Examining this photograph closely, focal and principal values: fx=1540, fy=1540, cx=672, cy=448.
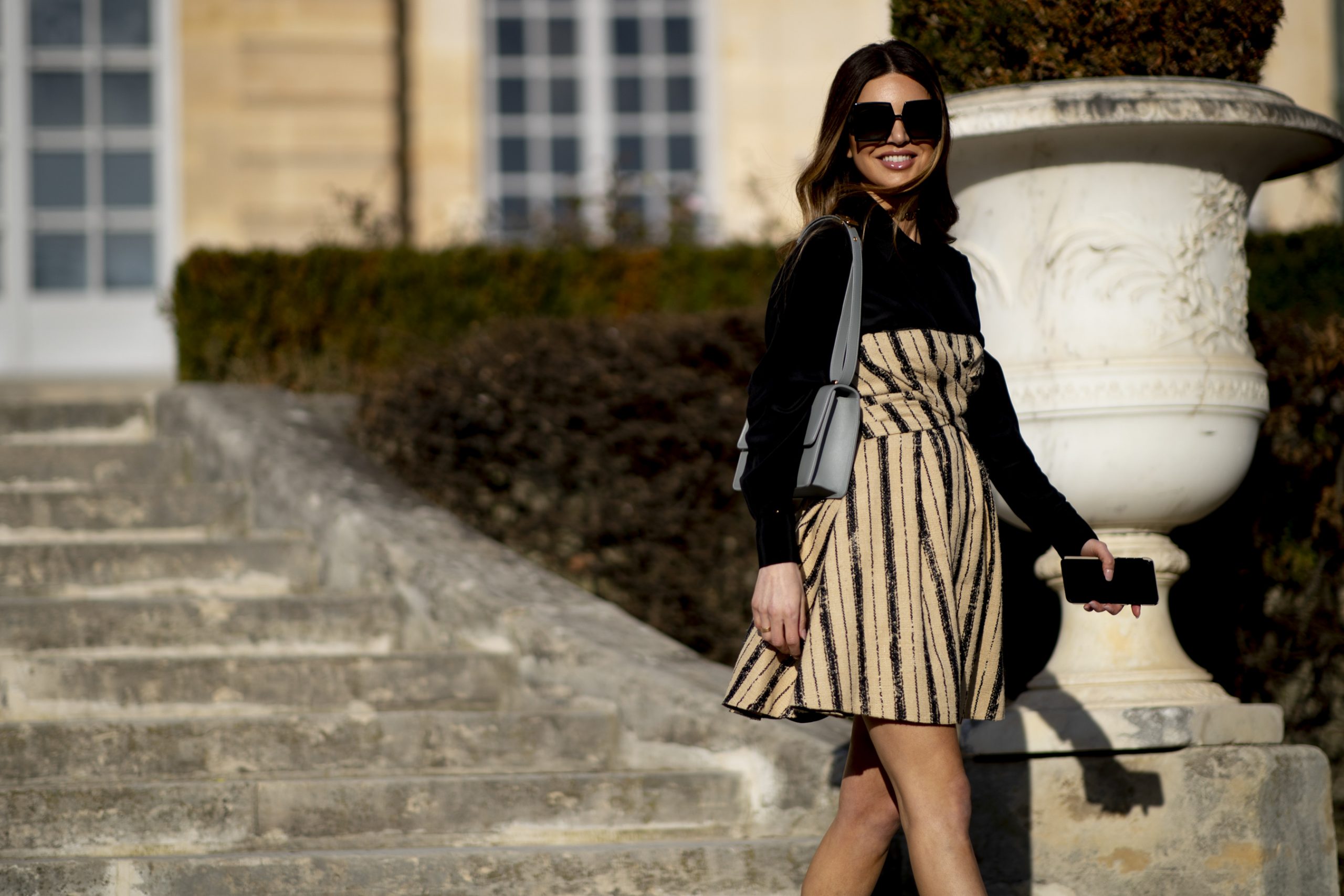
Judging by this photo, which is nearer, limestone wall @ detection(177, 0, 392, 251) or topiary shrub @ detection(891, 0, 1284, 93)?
topiary shrub @ detection(891, 0, 1284, 93)

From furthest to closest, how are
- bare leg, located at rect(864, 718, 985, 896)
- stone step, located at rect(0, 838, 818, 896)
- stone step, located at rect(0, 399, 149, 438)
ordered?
stone step, located at rect(0, 399, 149, 438)
stone step, located at rect(0, 838, 818, 896)
bare leg, located at rect(864, 718, 985, 896)

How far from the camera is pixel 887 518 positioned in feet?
7.92

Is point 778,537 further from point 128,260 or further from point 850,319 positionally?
point 128,260

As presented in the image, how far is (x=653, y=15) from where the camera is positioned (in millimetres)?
11211

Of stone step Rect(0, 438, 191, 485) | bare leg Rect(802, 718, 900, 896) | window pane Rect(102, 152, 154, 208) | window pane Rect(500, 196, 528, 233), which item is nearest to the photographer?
bare leg Rect(802, 718, 900, 896)

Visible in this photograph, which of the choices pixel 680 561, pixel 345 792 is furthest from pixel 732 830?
pixel 680 561

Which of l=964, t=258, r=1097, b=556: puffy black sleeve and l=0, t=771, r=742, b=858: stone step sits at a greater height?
l=964, t=258, r=1097, b=556: puffy black sleeve

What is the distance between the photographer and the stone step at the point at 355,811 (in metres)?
3.38

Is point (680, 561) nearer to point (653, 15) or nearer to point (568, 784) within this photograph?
point (568, 784)

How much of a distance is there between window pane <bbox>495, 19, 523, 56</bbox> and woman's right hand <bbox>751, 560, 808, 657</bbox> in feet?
30.8

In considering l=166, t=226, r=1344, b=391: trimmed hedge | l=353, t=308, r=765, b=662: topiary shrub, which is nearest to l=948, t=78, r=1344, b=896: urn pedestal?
l=353, t=308, r=765, b=662: topiary shrub

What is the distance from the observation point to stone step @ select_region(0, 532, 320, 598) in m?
4.67

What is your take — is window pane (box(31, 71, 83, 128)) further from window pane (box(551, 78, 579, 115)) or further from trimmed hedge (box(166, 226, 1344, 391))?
trimmed hedge (box(166, 226, 1344, 391))

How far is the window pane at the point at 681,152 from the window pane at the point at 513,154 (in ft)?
3.44
